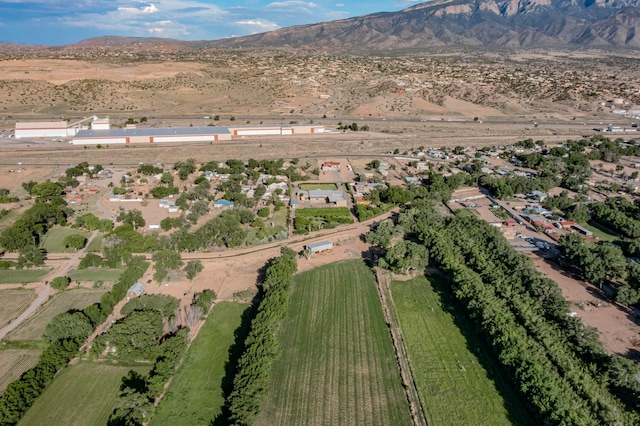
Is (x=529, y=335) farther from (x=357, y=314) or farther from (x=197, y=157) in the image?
(x=197, y=157)

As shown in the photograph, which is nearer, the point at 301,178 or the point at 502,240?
the point at 502,240

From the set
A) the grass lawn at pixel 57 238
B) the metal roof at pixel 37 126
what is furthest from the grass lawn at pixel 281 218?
the metal roof at pixel 37 126

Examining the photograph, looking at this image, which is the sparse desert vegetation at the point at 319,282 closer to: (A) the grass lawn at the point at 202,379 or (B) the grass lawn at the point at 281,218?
(A) the grass lawn at the point at 202,379

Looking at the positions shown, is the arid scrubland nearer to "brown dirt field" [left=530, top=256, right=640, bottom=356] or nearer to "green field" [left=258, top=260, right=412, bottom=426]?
"green field" [left=258, top=260, right=412, bottom=426]

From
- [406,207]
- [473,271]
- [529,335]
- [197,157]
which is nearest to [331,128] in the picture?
[197,157]

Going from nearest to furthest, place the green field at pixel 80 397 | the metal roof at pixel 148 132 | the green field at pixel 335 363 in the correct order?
1. the green field at pixel 80 397
2. the green field at pixel 335 363
3. the metal roof at pixel 148 132

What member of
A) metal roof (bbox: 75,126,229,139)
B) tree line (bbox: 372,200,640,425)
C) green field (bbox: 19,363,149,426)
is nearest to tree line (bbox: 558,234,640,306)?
tree line (bbox: 372,200,640,425)
